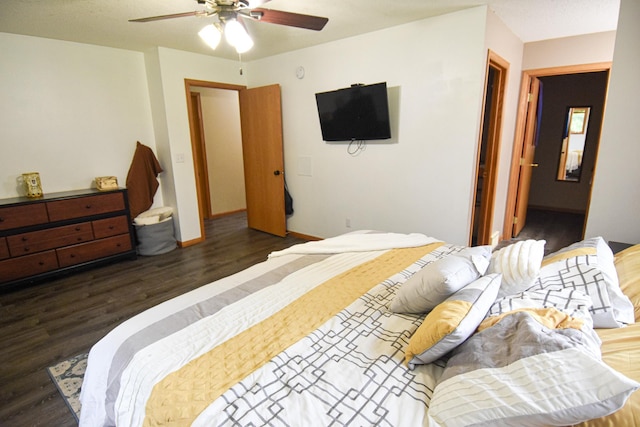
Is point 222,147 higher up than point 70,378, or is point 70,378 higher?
point 222,147

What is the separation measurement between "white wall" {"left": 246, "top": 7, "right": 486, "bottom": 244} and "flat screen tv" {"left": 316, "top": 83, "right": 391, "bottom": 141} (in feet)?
0.47

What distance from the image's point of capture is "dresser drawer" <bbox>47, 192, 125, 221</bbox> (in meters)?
3.38

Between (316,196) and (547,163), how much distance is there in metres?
4.44

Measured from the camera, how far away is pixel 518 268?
4.71ft

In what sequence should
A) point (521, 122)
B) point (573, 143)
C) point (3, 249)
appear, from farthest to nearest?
point (573, 143)
point (521, 122)
point (3, 249)

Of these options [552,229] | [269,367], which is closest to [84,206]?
[269,367]

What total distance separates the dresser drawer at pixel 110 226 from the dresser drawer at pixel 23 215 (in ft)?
1.49

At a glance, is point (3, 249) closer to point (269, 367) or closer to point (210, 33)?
point (210, 33)

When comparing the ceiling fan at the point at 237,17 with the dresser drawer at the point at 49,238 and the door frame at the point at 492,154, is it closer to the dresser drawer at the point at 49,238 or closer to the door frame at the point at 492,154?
the door frame at the point at 492,154

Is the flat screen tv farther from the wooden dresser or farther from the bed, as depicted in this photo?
the wooden dresser

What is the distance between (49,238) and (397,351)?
373cm

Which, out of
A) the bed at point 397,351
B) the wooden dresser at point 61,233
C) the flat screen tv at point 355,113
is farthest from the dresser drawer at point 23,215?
the flat screen tv at point 355,113

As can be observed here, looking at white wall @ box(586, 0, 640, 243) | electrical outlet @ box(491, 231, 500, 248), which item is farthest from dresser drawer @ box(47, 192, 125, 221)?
white wall @ box(586, 0, 640, 243)

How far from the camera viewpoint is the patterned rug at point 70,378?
185cm
